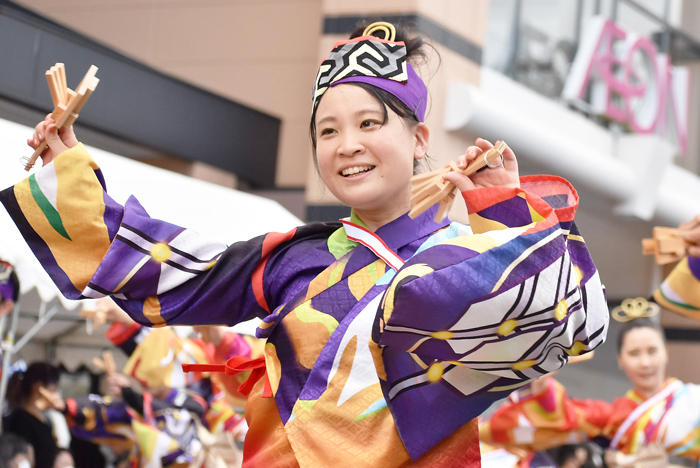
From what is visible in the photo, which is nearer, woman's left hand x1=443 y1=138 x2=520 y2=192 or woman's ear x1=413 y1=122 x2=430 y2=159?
woman's left hand x1=443 y1=138 x2=520 y2=192

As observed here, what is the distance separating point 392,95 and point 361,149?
117mm

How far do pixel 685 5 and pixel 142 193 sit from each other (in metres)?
7.37

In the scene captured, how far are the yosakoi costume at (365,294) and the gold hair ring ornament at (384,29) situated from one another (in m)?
0.04

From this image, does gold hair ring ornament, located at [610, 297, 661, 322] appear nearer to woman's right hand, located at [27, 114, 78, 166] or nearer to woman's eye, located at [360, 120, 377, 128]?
woman's eye, located at [360, 120, 377, 128]

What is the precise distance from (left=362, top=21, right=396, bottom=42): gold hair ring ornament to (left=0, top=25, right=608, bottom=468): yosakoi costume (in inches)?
1.5

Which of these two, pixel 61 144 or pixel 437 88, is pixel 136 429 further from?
pixel 61 144

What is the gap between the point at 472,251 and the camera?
1.09 meters

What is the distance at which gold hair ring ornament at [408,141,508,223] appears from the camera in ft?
4.07

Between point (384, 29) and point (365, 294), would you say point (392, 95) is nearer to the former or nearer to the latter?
point (384, 29)

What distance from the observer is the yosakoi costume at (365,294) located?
1104 mm

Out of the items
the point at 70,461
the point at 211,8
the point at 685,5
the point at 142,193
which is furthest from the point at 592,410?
the point at 685,5

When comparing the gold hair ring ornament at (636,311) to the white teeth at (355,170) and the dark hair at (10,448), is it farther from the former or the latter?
the dark hair at (10,448)

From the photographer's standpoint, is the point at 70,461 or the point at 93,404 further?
the point at 93,404

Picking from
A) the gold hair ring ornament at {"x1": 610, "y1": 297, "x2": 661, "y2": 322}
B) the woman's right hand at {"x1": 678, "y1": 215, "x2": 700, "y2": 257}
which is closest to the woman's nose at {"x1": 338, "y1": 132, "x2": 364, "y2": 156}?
the woman's right hand at {"x1": 678, "y1": 215, "x2": 700, "y2": 257}
